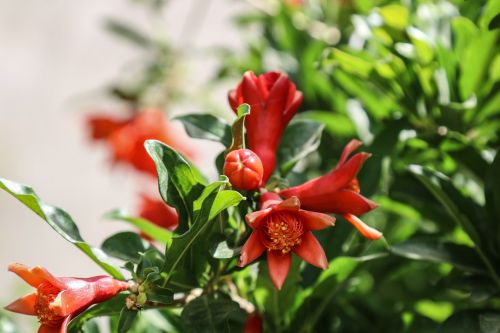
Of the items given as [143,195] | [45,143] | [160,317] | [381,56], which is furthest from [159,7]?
[45,143]

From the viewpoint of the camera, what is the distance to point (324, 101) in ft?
2.83

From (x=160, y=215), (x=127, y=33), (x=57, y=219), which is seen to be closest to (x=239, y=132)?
(x=57, y=219)

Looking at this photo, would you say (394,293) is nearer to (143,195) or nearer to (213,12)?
(143,195)

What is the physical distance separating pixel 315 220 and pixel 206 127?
147 millimetres

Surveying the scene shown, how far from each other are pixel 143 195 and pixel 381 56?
0.36 metres

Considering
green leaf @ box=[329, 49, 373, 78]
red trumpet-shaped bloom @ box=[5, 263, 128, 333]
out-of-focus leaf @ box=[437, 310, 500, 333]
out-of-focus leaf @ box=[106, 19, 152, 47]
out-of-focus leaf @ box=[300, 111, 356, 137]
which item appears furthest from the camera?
out-of-focus leaf @ box=[106, 19, 152, 47]

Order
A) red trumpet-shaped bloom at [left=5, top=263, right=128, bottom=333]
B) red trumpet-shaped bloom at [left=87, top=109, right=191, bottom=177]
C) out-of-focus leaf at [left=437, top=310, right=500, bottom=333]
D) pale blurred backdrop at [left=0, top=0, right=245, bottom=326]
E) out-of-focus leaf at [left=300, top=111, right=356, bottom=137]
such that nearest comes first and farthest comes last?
red trumpet-shaped bloom at [left=5, top=263, right=128, bottom=333]
out-of-focus leaf at [left=437, top=310, right=500, bottom=333]
out-of-focus leaf at [left=300, top=111, right=356, bottom=137]
red trumpet-shaped bloom at [left=87, top=109, right=191, bottom=177]
pale blurred backdrop at [left=0, top=0, right=245, bottom=326]

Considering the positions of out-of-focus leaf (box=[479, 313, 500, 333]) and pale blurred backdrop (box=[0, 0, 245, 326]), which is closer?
out-of-focus leaf (box=[479, 313, 500, 333])

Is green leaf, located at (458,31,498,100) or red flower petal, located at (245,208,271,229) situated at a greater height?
green leaf, located at (458,31,498,100)

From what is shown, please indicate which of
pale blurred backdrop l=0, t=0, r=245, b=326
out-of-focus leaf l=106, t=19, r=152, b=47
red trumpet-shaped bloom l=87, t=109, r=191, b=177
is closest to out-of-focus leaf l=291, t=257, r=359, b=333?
red trumpet-shaped bloom l=87, t=109, r=191, b=177

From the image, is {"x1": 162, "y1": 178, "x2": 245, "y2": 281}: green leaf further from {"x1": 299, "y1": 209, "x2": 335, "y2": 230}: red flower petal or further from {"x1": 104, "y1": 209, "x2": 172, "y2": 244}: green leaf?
{"x1": 104, "y1": 209, "x2": 172, "y2": 244}: green leaf

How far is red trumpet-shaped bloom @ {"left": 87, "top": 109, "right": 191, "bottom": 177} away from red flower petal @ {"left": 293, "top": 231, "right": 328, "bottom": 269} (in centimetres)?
62

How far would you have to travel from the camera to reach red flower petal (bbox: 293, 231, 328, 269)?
0.45m

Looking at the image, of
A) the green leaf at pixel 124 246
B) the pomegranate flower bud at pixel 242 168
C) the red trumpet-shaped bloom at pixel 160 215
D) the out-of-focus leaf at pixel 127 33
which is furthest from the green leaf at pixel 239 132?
the out-of-focus leaf at pixel 127 33
